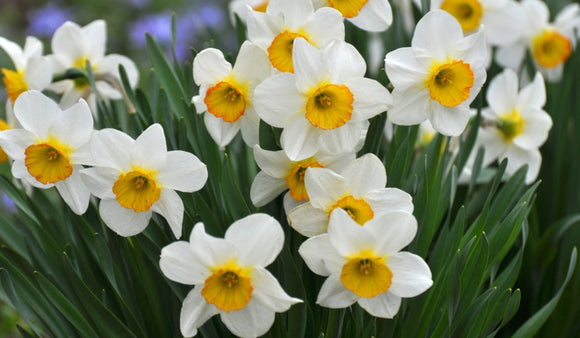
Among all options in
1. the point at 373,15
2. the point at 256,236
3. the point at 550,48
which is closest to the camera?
the point at 256,236

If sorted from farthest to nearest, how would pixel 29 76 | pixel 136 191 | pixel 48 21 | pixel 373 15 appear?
pixel 48 21, pixel 29 76, pixel 373 15, pixel 136 191

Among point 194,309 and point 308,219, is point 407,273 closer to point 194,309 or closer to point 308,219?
point 308,219

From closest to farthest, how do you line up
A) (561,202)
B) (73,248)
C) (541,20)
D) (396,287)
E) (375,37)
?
1. (396,287)
2. (73,248)
3. (561,202)
4. (541,20)
5. (375,37)

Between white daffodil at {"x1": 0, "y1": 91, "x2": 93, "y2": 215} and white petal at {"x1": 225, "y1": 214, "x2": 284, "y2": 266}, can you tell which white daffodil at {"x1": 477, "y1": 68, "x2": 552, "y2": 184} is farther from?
white daffodil at {"x1": 0, "y1": 91, "x2": 93, "y2": 215}

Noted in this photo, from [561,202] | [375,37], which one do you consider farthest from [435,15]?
[375,37]

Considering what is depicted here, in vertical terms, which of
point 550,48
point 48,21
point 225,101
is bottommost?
point 48,21

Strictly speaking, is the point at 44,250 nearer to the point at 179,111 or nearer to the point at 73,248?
the point at 73,248

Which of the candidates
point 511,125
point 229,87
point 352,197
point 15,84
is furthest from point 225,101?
point 511,125
